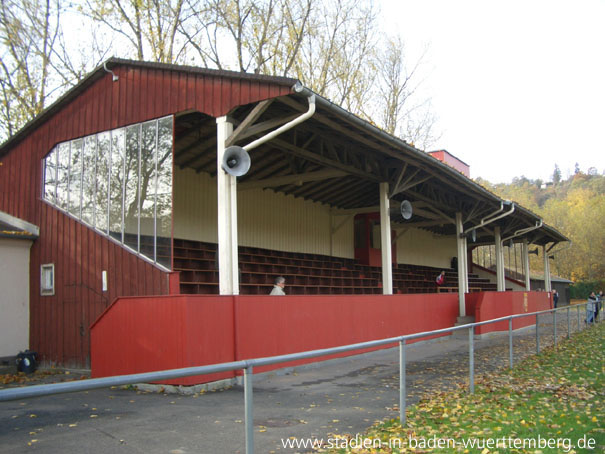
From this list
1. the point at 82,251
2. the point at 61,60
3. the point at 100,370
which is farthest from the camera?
the point at 61,60

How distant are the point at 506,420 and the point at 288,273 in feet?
36.0

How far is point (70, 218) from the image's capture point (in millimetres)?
12258

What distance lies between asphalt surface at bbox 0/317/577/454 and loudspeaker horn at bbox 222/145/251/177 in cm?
348

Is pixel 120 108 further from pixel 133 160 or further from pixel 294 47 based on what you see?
pixel 294 47

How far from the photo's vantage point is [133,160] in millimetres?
11000

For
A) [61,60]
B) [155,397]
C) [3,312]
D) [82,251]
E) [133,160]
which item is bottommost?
[155,397]

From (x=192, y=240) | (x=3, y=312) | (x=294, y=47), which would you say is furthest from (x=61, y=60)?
(x=3, y=312)

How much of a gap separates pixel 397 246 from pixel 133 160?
17741 mm

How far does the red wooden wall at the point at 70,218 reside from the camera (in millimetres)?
10156

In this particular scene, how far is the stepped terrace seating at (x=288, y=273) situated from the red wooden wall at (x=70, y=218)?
66.7 inches

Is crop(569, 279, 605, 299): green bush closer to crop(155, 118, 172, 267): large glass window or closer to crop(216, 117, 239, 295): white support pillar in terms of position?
crop(216, 117, 239, 295): white support pillar

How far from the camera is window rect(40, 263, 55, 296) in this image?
41.5 feet

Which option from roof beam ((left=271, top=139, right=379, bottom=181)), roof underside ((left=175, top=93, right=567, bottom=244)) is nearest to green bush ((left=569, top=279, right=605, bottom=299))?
roof underside ((left=175, top=93, right=567, bottom=244))

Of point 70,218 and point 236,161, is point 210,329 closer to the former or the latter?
point 236,161
